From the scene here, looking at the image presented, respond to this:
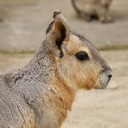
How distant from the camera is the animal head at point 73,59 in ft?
16.4

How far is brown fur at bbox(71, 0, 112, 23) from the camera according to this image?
39.2 feet

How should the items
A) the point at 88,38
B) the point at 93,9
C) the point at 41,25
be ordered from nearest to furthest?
1. the point at 88,38
2. the point at 41,25
3. the point at 93,9

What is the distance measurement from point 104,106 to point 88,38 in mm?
3244

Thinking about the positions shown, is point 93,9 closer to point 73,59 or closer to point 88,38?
point 88,38

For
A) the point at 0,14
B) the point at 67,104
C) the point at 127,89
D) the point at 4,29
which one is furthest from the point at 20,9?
the point at 67,104

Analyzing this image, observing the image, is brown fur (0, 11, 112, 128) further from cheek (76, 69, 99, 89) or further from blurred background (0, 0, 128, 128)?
blurred background (0, 0, 128, 128)

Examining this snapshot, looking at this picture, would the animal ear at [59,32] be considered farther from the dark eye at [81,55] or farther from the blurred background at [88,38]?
the blurred background at [88,38]

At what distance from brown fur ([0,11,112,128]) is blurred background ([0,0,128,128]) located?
1.79 metres

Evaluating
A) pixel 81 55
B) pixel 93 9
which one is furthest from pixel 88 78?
pixel 93 9

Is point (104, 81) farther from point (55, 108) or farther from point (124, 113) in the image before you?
point (124, 113)

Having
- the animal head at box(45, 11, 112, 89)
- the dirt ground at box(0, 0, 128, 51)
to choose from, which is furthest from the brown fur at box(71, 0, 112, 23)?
the animal head at box(45, 11, 112, 89)

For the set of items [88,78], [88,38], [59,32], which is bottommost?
[88,38]

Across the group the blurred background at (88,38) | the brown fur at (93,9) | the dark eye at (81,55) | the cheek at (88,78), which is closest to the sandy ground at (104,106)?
the blurred background at (88,38)

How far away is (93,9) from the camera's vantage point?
1228cm
